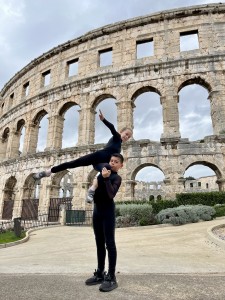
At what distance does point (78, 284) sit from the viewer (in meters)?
2.73

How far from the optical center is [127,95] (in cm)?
1773

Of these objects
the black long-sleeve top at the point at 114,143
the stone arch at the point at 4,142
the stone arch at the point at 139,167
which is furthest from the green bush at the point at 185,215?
the stone arch at the point at 4,142

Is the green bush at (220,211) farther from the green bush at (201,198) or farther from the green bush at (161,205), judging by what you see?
the green bush at (161,205)

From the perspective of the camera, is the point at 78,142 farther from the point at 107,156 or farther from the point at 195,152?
the point at 107,156

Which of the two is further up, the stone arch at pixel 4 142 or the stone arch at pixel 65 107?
the stone arch at pixel 65 107

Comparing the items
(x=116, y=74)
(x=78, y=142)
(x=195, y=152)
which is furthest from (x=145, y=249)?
(x=116, y=74)

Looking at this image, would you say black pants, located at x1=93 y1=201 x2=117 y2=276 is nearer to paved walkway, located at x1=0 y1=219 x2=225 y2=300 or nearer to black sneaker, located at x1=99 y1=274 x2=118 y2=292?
black sneaker, located at x1=99 y1=274 x2=118 y2=292

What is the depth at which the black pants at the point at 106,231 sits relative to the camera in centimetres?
A: 286

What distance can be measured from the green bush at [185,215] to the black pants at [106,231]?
7999mm

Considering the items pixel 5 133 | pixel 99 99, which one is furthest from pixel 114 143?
pixel 5 133

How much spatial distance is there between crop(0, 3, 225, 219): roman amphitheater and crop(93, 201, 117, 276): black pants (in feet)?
40.4

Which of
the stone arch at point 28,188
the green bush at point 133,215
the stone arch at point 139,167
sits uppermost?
the stone arch at point 139,167

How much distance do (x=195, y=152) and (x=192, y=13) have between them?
11.2 meters

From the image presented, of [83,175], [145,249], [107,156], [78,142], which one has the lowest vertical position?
[145,249]
